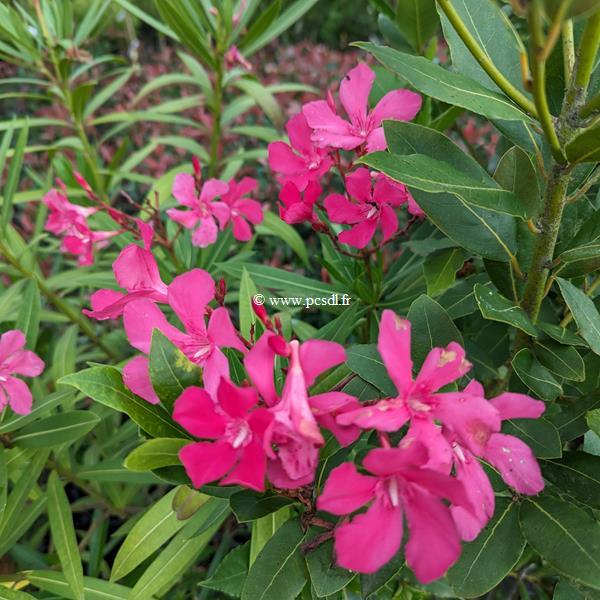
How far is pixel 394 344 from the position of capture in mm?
553

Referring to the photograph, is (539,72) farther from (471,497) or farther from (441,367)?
(471,497)

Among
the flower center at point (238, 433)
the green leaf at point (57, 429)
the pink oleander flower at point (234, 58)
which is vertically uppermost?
the pink oleander flower at point (234, 58)

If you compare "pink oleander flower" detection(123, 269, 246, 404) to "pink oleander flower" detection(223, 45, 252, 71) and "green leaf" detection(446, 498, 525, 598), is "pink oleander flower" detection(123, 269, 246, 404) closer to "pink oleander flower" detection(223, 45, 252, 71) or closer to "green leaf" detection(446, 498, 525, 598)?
"green leaf" detection(446, 498, 525, 598)

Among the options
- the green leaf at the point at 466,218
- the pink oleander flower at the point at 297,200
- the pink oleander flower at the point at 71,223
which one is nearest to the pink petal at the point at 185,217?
the pink oleander flower at the point at 71,223

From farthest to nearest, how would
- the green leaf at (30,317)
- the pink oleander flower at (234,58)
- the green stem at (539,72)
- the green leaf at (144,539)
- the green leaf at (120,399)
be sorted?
the pink oleander flower at (234,58), the green leaf at (30,317), the green leaf at (144,539), the green leaf at (120,399), the green stem at (539,72)

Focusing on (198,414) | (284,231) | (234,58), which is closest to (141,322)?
(198,414)

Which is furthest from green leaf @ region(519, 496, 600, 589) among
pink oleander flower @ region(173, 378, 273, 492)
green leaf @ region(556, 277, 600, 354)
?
pink oleander flower @ region(173, 378, 273, 492)

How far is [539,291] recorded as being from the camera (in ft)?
2.64

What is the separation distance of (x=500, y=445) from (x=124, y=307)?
18.5 inches

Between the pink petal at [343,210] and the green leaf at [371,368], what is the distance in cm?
24

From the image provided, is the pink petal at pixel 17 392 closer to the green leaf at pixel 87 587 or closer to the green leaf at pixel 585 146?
the green leaf at pixel 87 587

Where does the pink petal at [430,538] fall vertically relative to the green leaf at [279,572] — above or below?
above

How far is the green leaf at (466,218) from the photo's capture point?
0.76 metres

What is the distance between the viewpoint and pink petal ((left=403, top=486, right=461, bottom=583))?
0.49 meters
